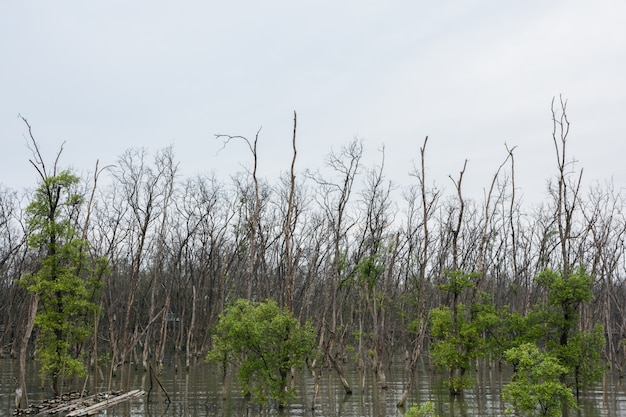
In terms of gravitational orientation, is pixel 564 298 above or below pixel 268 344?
above

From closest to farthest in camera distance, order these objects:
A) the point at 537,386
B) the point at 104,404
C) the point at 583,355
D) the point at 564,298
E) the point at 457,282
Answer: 1. the point at 537,386
2. the point at 104,404
3. the point at 564,298
4. the point at 583,355
5. the point at 457,282

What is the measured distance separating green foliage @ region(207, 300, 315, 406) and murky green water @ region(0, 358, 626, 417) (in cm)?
130

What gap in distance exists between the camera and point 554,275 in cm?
2417

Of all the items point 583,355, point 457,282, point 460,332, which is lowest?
point 583,355

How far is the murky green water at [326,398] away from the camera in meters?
23.1

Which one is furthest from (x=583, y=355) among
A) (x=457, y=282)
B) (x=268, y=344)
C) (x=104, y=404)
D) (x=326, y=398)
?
(x=104, y=404)

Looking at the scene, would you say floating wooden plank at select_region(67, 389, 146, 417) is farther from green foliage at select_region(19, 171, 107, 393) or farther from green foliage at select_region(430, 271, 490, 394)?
green foliage at select_region(430, 271, 490, 394)

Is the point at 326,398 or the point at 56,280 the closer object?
the point at 56,280

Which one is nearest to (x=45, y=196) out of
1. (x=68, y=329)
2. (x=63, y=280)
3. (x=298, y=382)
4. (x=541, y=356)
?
(x=63, y=280)

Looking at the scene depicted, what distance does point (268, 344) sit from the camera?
22.8 m

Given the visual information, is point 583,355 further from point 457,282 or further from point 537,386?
point 537,386

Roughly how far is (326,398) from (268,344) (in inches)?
245

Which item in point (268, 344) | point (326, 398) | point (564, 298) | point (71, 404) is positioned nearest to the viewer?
point (71, 404)

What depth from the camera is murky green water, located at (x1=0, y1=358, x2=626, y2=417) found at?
909 inches
